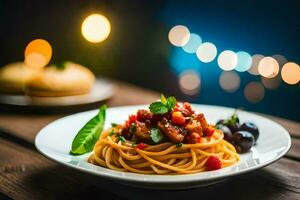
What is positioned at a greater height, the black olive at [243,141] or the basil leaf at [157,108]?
the basil leaf at [157,108]

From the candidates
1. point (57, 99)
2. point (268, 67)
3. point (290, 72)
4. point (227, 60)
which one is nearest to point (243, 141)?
point (57, 99)

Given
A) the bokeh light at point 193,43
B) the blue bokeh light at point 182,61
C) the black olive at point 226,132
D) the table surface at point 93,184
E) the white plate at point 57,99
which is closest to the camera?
the table surface at point 93,184

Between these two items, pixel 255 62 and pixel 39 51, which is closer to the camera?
pixel 255 62

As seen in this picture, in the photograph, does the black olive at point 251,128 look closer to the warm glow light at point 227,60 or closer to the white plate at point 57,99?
the white plate at point 57,99

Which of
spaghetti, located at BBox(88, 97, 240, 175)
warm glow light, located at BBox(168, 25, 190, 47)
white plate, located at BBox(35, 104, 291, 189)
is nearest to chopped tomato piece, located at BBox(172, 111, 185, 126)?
spaghetti, located at BBox(88, 97, 240, 175)

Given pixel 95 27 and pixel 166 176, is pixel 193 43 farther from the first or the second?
pixel 166 176

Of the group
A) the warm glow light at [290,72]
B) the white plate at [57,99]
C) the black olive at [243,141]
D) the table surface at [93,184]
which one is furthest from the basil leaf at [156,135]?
the warm glow light at [290,72]

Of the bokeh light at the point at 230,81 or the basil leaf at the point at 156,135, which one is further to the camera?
the bokeh light at the point at 230,81
